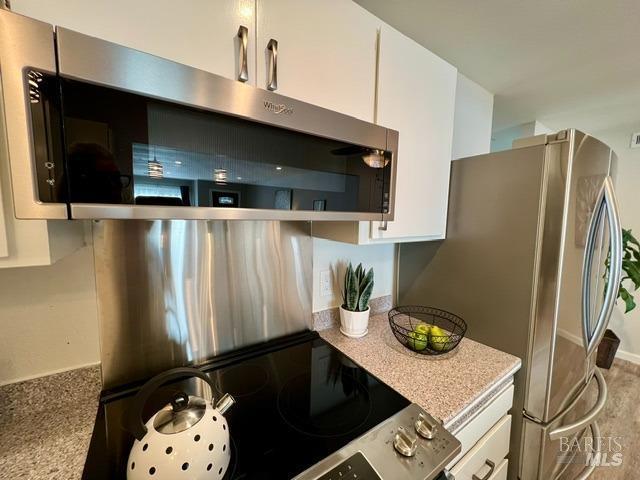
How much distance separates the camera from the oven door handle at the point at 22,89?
37 cm

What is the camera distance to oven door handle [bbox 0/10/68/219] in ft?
1.21

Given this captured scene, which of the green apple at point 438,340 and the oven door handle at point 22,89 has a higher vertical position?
the oven door handle at point 22,89

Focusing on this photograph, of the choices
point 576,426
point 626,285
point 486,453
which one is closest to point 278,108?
point 486,453

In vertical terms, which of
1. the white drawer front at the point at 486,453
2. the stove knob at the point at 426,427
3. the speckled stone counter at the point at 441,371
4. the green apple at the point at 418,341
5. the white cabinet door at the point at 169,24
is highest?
the white cabinet door at the point at 169,24

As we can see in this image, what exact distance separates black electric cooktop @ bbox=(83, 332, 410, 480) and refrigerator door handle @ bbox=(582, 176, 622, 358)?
98 centimetres

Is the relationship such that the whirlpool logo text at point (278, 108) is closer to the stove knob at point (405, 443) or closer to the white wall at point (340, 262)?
the white wall at point (340, 262)

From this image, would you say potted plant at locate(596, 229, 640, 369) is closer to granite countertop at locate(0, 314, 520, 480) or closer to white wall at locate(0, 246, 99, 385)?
granite countertop at locate(0, 314, 520, 480)

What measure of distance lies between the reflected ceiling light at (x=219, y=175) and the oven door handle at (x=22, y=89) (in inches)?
10.2

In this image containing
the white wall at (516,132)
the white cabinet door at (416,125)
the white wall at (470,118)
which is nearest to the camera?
the white cabinet door at (416,125)

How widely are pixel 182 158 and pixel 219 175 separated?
0.07 meters

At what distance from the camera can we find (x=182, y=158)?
0.51 metres

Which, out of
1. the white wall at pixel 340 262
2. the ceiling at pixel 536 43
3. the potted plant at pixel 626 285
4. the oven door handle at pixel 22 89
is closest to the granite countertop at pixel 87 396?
the white wall at pixel 340 262

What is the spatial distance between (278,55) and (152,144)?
1.39 feet

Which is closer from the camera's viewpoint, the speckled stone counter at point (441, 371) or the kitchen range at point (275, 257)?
the kitchen range at point (275, 257)
